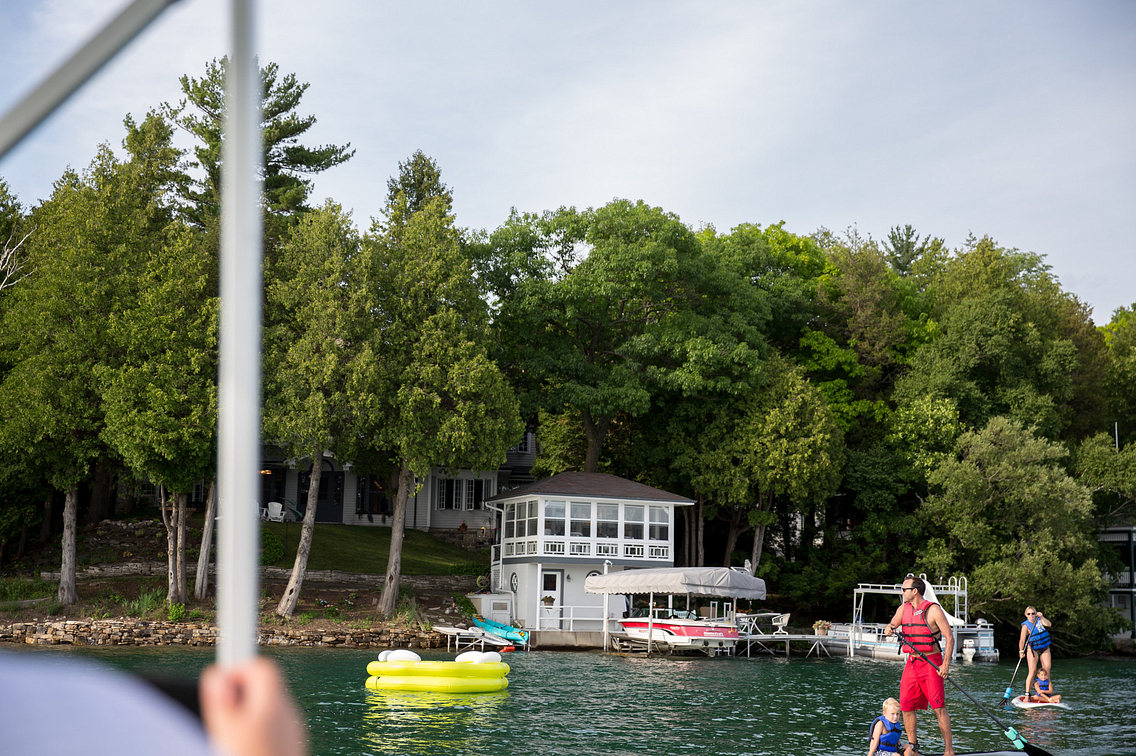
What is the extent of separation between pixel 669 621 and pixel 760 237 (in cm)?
2174

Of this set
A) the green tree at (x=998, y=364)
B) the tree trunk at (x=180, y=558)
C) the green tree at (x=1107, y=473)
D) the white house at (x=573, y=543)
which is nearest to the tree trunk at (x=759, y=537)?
the white house at (x=573, y=543)

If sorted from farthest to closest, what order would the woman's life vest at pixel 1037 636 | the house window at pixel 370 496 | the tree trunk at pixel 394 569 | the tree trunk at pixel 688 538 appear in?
the house window at pixel 370 496
the tree trunk at pixel 688 538
the tree trunk at pixel 394 569
the woman's life vest at pixel 1037 636

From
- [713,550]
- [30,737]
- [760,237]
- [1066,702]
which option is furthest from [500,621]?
[30,737]

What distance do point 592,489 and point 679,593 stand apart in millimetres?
7061

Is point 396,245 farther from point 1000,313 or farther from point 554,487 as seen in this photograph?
point 1000,313

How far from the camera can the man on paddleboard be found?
11.9m

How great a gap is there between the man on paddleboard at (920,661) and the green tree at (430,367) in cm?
2361

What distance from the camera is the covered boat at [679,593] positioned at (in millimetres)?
32312

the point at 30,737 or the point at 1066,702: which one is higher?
the point at 30,737

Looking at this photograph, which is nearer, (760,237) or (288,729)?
(288,729)

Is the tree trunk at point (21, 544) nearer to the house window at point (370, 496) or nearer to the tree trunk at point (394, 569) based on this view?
the tree trunk at point (394, 569)

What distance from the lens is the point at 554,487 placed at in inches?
1516

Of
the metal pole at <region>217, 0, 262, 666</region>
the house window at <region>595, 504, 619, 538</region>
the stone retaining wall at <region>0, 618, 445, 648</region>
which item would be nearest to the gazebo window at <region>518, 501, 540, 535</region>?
the house window at <region>595, 504, 619, 538</region>

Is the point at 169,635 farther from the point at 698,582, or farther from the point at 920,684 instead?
the point at 920,684
